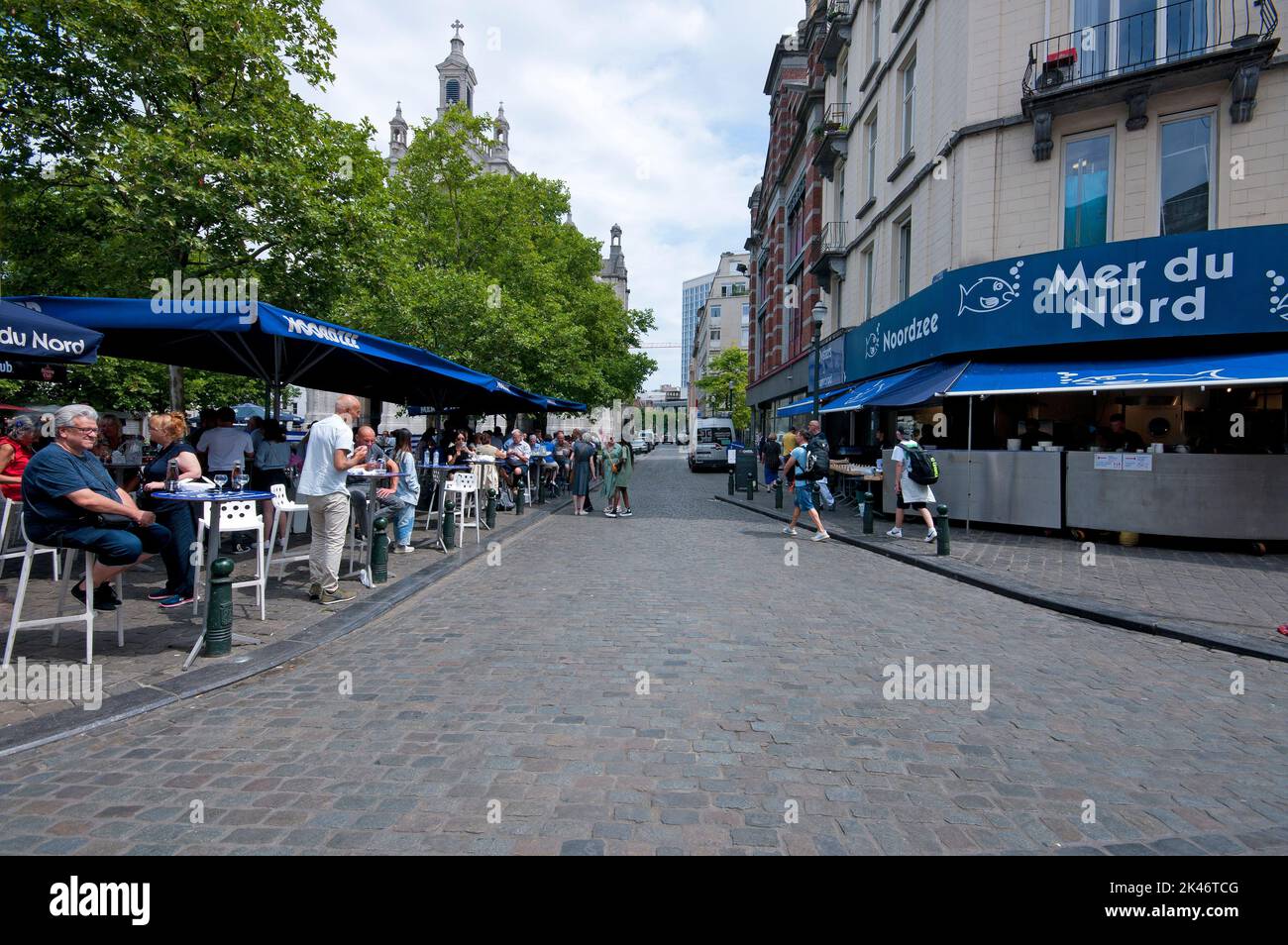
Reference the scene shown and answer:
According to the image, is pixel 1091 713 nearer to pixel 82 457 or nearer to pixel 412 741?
pixel 412 741

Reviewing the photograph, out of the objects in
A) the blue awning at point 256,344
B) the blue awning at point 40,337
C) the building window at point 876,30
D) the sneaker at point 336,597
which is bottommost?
the sneaker at point 336,597

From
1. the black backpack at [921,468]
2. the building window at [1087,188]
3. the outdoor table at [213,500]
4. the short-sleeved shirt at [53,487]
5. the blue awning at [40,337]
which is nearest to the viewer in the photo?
the short-sleeved shirt at [53,487]

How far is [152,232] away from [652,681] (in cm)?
1154

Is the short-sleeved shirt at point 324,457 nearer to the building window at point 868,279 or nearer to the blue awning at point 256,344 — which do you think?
the blue awning at point 256,344

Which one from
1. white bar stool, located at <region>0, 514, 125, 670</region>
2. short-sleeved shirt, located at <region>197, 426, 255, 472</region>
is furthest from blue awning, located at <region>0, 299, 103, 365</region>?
white bar stool, located at <region>0, 514, 125, 670</region>

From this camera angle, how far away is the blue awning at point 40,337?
19.3 ft

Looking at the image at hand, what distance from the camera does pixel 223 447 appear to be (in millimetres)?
8203

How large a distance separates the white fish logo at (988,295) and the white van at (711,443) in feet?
66.9

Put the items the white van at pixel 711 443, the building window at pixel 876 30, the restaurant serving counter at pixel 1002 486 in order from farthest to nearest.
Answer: the white van at pixel 711 443 < the building window at pixel 876 30 < the restaurant serving counter at pixel 1002 486

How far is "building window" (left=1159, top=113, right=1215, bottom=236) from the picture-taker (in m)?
11.6

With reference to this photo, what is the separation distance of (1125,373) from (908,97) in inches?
399

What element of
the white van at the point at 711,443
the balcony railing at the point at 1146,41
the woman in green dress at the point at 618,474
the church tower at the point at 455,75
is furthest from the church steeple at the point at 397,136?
the balcony railing at the point at 1146,41

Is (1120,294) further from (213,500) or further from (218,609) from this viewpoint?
(218,609)

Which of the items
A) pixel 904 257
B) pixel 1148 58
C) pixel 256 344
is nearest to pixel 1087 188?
pixel 1148 58
